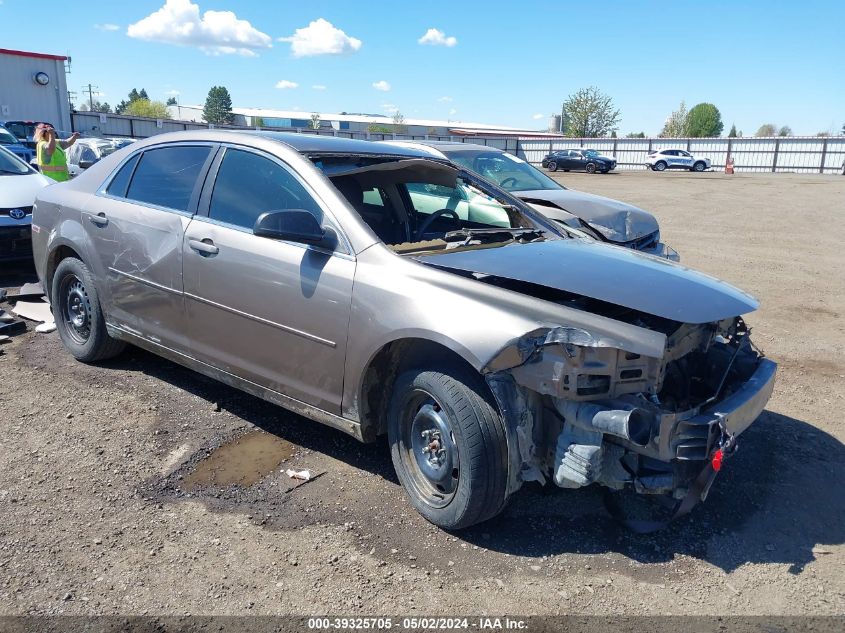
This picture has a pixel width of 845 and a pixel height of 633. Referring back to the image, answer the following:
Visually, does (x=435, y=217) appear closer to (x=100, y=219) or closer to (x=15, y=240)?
(x=100, y=219)

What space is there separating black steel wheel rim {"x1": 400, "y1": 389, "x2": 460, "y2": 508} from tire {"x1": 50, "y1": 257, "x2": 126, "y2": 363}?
9.17 ft

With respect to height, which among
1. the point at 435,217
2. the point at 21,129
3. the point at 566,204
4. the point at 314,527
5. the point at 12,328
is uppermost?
the point at 21,129

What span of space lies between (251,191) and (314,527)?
1921 mm

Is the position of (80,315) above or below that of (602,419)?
below

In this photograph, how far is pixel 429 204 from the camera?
4.85m

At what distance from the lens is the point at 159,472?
151 inches

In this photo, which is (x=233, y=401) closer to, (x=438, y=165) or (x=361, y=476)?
(x=361, y=476)

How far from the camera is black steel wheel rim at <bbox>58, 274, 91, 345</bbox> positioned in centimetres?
521

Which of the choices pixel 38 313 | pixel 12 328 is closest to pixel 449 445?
pixel 12 328

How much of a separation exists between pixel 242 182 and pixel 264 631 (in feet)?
8.17

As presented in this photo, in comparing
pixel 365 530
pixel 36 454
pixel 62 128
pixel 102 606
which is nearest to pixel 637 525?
pixel 365 530

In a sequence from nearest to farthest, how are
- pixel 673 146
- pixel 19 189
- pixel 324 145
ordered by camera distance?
pixel 324 145
pixel 19 189
pixel 673 146

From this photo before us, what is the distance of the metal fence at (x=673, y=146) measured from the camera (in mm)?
38219

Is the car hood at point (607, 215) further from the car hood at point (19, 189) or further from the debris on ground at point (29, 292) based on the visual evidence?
the car hood at point (19, 189)
